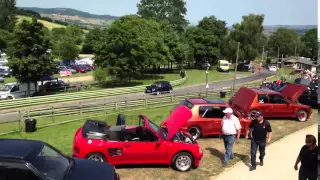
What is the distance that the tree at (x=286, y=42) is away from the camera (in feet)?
396

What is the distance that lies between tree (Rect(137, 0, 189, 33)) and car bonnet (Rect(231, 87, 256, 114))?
244 ft

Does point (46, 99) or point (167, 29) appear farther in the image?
point (167, 29)

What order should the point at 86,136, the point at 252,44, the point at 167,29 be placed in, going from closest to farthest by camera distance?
the point at 86,136 < the point at 167,29 < the point at 252,44

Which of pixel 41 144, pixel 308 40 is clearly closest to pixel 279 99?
pixel 41 144

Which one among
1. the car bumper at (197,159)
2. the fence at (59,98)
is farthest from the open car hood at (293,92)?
the fence at (59,98)

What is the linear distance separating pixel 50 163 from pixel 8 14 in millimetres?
131460

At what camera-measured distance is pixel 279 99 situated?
16.9m

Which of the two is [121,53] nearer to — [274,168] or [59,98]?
[59,98]

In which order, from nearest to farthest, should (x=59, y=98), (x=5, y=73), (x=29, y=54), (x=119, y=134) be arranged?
→ (x=119, y=134) < (x=59, y=98) < (x=29, y=54) < (x=5, y=73)

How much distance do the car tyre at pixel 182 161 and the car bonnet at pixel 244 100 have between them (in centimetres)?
600

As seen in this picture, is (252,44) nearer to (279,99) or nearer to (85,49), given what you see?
(85,49)

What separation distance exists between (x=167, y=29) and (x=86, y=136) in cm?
6213

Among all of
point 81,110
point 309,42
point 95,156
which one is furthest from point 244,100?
point 309,42

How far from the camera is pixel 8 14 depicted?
124125 millimetres
